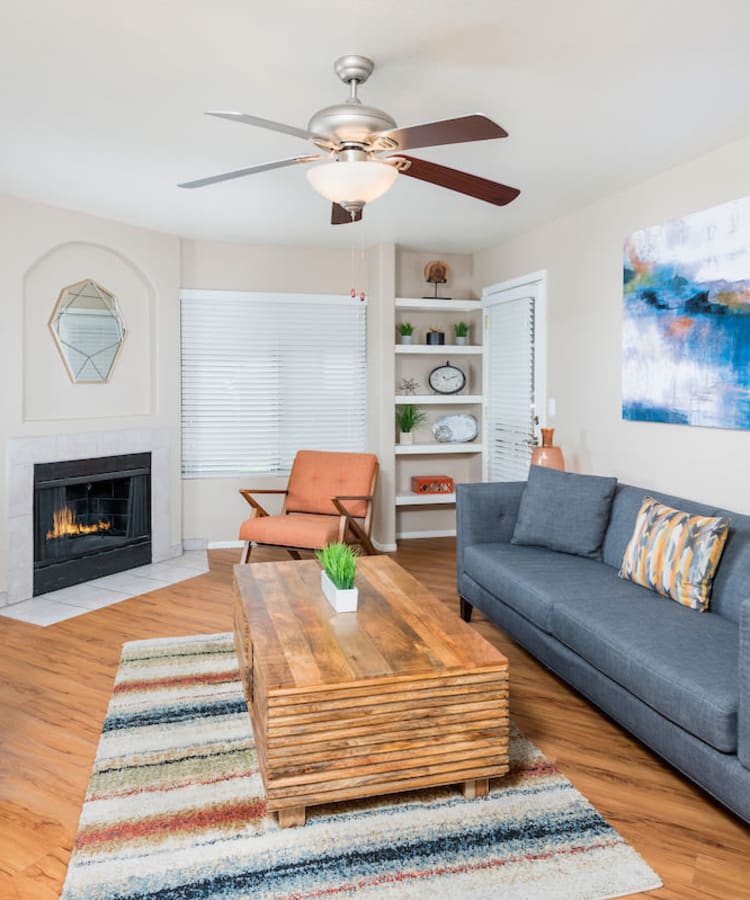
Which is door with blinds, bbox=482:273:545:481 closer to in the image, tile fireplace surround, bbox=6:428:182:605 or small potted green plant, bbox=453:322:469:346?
small potted green plant, bbox=453:322:469:346

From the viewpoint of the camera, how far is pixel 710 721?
6.85ft

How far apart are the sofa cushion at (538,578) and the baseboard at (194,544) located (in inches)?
108

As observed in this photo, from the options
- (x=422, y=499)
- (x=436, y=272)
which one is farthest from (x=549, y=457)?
(x=436, y=272)

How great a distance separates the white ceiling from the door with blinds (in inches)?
46.4

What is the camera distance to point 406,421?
6.09 m

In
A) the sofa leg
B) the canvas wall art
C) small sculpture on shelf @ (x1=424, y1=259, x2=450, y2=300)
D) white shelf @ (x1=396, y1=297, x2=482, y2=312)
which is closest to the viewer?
the canvas wall art

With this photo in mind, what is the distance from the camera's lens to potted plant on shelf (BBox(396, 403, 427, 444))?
6094 mm

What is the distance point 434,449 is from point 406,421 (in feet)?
1.15

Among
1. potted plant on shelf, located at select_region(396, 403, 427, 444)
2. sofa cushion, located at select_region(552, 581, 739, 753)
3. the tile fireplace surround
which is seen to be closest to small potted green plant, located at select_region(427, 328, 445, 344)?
potted plant on shelf, located at select_region(396, 403, 427, 444)

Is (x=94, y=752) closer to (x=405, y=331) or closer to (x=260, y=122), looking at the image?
(x=260, y=122)

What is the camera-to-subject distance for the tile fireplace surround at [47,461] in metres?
4.49

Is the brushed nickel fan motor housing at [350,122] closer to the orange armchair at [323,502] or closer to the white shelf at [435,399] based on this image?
the orange armchair at [323,502]

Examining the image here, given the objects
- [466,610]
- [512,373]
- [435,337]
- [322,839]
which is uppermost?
[435,337]

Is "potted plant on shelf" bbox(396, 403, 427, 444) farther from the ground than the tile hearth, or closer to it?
farther from the ground
